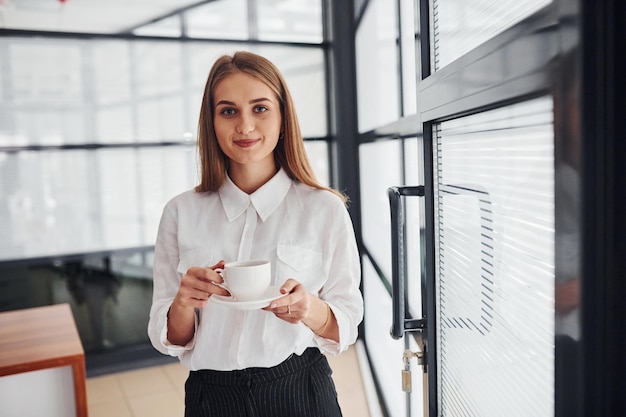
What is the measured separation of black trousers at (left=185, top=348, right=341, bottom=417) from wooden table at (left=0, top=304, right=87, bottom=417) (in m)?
0.72

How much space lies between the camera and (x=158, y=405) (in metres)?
2.94

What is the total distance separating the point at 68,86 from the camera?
10.9ft

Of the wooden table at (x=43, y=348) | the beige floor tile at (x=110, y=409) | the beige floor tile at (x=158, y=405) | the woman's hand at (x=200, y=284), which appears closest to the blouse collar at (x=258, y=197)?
the woman's hand at (x=200, y=284)

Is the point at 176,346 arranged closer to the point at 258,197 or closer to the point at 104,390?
the point at 258,197

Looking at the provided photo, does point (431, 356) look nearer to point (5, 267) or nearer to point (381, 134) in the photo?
point (381, 134)

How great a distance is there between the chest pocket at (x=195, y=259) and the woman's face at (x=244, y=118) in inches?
8.6

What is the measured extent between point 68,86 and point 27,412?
7.17ft

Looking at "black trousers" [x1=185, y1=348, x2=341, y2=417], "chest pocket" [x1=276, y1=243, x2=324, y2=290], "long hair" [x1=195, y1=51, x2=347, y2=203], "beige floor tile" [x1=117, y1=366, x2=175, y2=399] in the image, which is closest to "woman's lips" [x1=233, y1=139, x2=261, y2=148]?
"long hair" [x1=195, y1=51, x2=347, y2=203]

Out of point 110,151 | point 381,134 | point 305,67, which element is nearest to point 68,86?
point 110,151

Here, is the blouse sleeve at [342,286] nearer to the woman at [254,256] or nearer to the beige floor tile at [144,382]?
the woman at [254,256]

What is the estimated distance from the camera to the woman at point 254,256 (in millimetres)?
1163

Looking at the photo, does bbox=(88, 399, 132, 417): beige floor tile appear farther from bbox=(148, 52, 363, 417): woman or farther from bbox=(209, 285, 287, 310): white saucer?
bbox=(209, 285, 287, 310): white saucer

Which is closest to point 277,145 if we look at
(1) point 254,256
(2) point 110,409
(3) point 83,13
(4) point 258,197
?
(4) point 258,197

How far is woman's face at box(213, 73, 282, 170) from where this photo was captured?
1175mm
